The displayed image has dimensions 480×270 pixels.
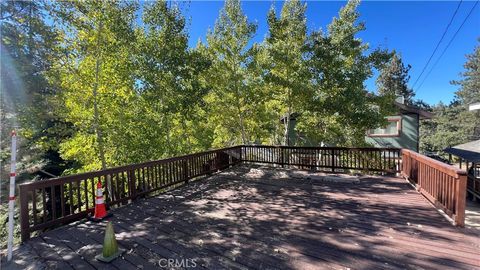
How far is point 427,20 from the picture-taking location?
9.05 m

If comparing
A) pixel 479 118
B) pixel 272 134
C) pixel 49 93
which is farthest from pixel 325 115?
pixel 479 118

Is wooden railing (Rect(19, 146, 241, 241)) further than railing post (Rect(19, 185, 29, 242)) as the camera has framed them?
Yes

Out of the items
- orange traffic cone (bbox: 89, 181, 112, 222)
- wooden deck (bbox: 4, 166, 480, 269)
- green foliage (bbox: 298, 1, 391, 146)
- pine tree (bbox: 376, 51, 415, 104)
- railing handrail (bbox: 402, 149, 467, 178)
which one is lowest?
wooden deck (bbox: 4, 166, 480, 269)

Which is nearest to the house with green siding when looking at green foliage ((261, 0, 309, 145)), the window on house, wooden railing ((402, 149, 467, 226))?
the window on house

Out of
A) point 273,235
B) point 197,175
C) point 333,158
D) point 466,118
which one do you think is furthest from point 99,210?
point 466,118

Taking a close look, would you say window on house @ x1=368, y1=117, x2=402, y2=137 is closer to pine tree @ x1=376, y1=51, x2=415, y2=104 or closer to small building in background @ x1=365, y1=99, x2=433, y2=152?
small building in background @ x1=365, y1=99, x2=433, y2=152

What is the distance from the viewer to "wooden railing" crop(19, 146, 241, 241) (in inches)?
119

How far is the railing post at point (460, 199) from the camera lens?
113 inches

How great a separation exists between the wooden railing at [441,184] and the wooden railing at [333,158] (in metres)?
1.11

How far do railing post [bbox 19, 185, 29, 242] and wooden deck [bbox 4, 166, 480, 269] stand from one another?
0.37 ft

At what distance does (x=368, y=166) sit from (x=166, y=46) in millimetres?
6649

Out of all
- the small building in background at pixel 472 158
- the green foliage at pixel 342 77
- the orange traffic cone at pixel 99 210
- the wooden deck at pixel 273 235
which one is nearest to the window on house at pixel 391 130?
the small building in background at pixel 472 158

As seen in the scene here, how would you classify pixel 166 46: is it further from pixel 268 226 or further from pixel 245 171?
pixel 268 226

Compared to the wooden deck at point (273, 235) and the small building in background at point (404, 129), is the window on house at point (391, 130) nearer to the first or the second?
the small building in background at point (404, 129)
